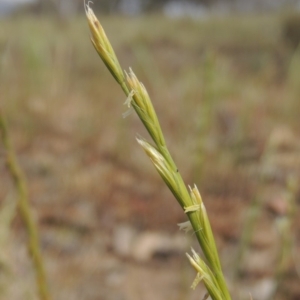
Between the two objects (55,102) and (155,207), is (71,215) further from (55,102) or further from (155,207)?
(55,102)

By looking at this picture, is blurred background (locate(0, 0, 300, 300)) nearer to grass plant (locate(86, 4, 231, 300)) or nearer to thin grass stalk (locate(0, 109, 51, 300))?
thin grass stalk (locate(0, 109, 51, 300))

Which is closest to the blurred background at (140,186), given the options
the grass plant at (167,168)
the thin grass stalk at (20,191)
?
the thin grass stalk at (20,191)

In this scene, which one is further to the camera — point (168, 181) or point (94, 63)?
point (94, 63)

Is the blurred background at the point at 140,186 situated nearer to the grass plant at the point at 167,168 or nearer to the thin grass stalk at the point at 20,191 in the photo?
the thin grass stalk at the point at 20,191

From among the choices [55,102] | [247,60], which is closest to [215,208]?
[55,102]

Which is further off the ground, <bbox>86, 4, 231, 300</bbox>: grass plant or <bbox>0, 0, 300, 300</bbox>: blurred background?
<bbox>0, 0, 300, 300</bbox>: blurred background

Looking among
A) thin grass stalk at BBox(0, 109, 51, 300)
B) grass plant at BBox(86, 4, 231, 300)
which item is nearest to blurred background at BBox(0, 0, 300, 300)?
thin grass stalk at BBox(0, 109, 51, 300)

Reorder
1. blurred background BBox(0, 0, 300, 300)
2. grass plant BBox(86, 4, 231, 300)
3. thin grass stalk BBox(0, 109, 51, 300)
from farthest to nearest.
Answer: blurred background BBox(0, 0, 300, 300)
thin grass stalk BBox(0, 109, 51, 300)
grass plant BBox(86, 4, 231, 300)
